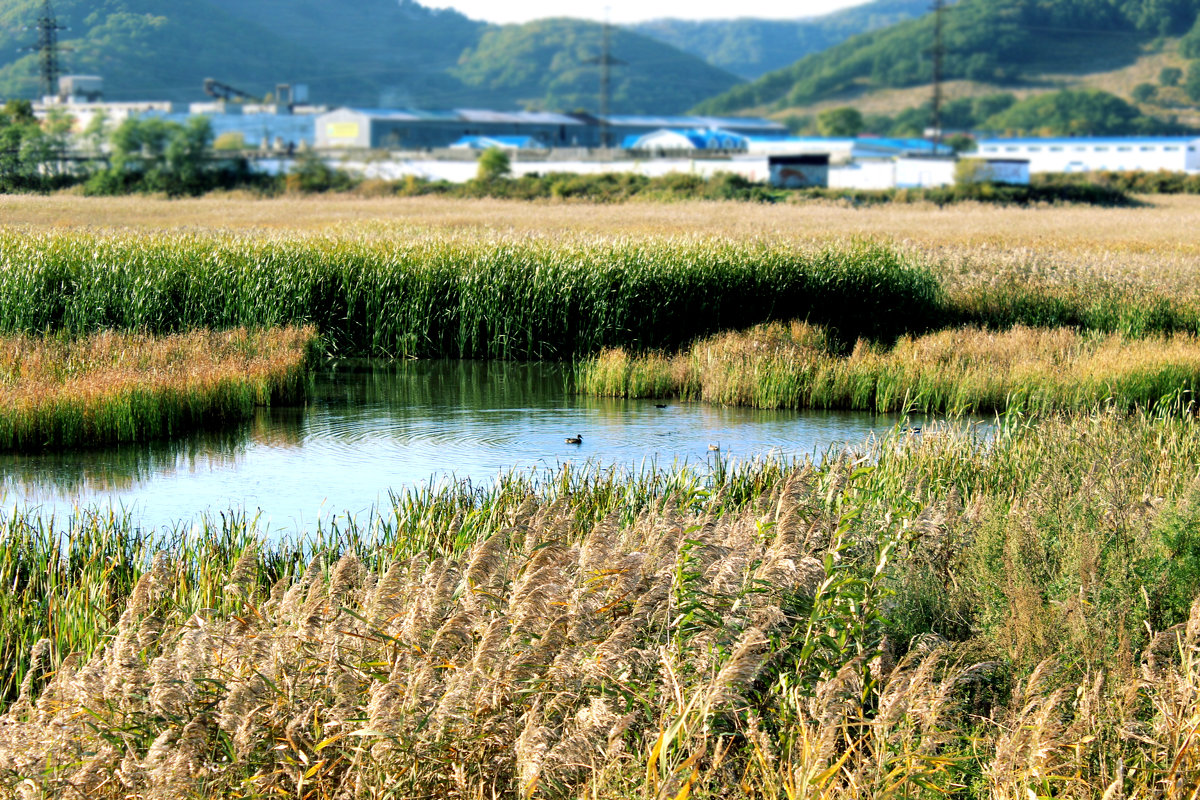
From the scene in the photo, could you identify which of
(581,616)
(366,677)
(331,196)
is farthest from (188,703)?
(331,196)

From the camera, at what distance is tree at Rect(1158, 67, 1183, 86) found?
19312 centimetres

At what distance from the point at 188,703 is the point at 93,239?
17121mm

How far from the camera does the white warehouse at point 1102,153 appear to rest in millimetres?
90188

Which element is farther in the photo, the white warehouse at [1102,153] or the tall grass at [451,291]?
the white warehouse at [1102,153]

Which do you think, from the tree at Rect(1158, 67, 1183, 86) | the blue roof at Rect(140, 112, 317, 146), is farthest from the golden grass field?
the tree at Rect(1158, 67, 1183, 86)

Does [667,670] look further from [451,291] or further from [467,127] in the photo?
[467,127]

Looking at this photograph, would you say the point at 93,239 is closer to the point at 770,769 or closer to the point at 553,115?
the point at 770,769

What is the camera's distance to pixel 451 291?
18.8 m

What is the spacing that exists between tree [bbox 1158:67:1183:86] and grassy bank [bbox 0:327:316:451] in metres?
208

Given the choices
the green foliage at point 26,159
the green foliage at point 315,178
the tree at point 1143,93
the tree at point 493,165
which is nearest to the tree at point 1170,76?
the tree at point 1143,93

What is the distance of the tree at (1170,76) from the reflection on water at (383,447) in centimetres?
20622

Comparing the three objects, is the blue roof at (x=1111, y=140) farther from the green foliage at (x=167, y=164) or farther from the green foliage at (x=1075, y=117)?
the green foliage at (x=167, y=164)

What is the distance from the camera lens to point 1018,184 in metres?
64.7

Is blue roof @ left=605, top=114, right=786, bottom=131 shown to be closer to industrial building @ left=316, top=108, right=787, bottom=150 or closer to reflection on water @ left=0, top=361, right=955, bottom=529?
industrial building @ left=316, top=108, right=787, bottom=150
